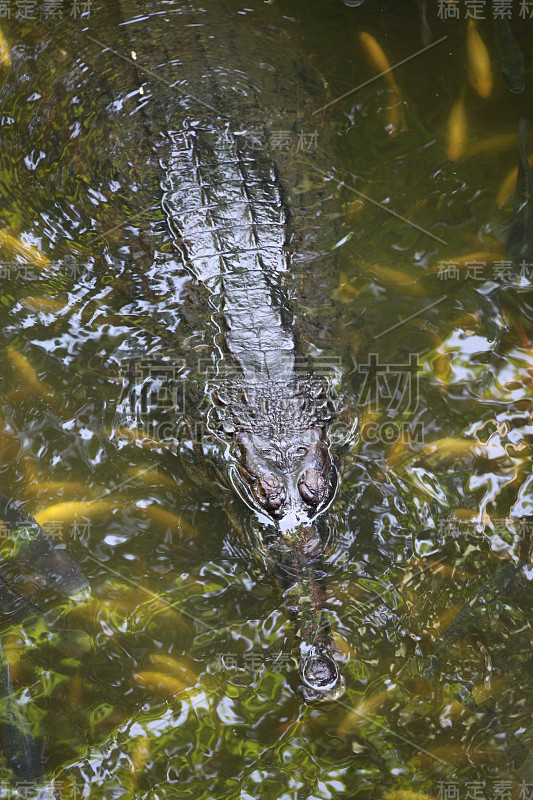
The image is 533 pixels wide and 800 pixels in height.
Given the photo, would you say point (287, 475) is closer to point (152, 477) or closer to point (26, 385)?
point (152, 477)

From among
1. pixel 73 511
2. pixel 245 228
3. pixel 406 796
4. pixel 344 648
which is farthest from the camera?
pixel 245 228

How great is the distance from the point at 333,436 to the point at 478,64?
2578mm

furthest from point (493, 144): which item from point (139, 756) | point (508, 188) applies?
point (139, 756)

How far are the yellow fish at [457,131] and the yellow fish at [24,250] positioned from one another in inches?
92.8

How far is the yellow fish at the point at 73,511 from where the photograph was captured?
2.94m

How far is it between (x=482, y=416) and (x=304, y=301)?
1.03 metres

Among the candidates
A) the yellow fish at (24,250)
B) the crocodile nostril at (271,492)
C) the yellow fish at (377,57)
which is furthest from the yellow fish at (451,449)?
the yellow fish at (377,57)

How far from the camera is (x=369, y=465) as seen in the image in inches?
120

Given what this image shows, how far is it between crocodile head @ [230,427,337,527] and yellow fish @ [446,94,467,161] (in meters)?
2.02

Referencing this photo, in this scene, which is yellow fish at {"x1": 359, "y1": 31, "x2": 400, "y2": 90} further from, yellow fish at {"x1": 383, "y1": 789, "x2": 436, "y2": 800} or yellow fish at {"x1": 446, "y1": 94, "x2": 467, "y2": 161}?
yellow fish at {"x1": 383, "y1": 789, "x2": 436, "y2": 800}

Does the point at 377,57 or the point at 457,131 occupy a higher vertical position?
the point at 377,57

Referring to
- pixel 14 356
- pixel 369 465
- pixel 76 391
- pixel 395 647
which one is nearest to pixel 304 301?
pixel 369 465

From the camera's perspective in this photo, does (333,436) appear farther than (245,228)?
No

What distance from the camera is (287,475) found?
276 cm
